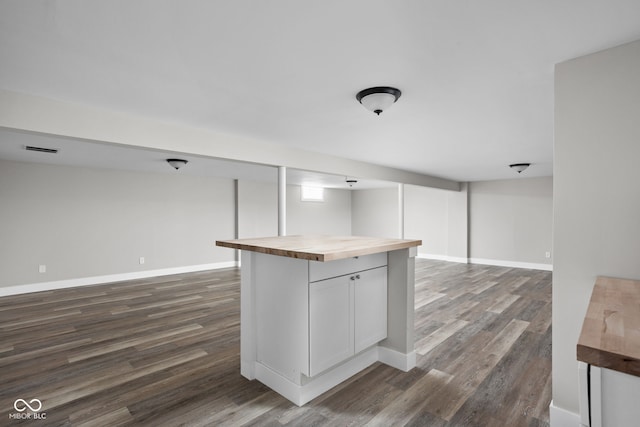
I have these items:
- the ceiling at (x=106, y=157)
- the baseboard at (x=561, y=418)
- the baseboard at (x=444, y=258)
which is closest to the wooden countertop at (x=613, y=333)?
the baseboard at (x=561, y=418)

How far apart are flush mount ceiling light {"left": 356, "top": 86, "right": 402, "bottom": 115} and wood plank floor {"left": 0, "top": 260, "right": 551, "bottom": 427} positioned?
2.12 m

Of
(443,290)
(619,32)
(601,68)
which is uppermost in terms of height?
(619,32)

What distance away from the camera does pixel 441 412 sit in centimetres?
198

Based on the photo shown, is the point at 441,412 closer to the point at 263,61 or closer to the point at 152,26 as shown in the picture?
the point at 263,61

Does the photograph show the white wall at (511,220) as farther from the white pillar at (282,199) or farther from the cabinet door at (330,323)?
the cabinet door at (330,323)

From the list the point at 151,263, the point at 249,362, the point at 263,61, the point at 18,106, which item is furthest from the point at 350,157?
the point at 151,263

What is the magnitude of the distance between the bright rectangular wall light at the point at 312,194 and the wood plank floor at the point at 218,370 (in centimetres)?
539

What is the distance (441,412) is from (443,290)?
11.7 ft

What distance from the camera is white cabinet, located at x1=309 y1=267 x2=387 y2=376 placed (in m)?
2.10

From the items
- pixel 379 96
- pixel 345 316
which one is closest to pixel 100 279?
pixel 345 316

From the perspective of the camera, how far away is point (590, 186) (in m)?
1.80

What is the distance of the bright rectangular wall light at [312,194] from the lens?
956 centimetres

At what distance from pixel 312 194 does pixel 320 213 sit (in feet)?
2.33

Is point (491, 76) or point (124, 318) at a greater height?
point (491, 76)
